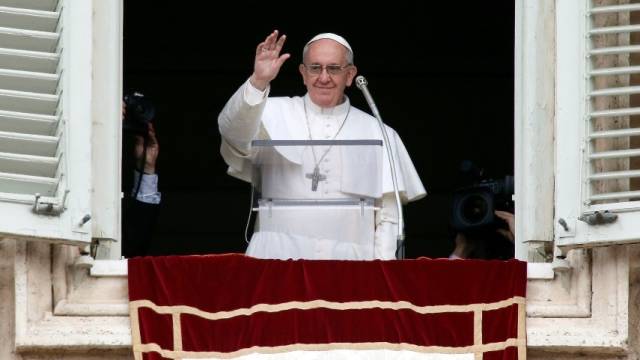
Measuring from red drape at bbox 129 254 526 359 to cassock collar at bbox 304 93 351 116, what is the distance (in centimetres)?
117

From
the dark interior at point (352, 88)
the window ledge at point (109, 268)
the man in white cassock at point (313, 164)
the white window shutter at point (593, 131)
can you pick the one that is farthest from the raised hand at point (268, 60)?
the dark interior at point (352, 88)

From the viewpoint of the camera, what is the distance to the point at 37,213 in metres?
8.91

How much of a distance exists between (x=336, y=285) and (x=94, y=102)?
0.84m

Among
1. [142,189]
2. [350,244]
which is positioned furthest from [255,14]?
[350,244]

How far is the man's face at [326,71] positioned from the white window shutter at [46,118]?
113cm

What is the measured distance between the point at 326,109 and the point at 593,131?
53.1 inches

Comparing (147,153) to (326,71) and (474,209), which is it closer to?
(326,71)

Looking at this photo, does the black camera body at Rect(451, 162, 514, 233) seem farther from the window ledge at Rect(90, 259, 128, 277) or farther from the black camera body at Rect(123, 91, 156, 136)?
the window ledge at Rect(90, 259, 128, 277)

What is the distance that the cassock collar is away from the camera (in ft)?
33.5

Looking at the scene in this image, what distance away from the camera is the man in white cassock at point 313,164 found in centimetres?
956

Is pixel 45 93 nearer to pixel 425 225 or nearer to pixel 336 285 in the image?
pixel 336 285

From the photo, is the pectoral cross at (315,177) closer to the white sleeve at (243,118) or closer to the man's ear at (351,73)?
the white sleeve at (243,118)

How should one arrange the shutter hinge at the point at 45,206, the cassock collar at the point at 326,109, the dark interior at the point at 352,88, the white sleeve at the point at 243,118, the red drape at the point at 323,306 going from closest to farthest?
the shutter hinge at the point at 45,206, the red drape at the point at 323,306, the white sleeve at the point at 243,118, the cassock collar at the point at 326,109, the dark interior at the point at 352,88

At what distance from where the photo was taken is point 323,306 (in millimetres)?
9094
